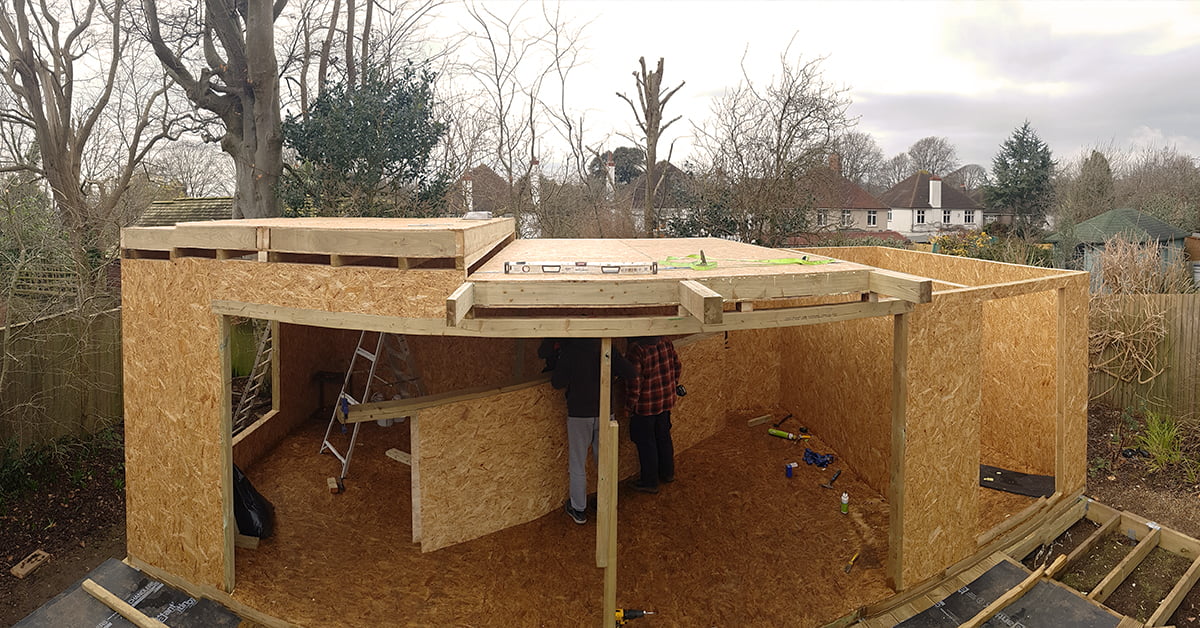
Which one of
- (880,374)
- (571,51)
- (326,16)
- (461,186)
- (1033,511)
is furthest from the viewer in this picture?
(571,51)

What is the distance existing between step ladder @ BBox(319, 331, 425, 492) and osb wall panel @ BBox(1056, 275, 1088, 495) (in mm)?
6832

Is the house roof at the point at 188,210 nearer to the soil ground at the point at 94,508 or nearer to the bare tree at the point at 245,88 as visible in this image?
the bare tree at the point at 245,88

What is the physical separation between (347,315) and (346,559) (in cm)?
253

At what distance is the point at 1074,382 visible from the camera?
21.4 ft

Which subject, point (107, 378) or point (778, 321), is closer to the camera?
point (778, 321)

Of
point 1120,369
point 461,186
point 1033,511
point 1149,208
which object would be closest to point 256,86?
point 461,186

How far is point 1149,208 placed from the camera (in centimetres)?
2530

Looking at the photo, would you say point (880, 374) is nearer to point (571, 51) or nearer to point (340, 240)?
point (340, 240)

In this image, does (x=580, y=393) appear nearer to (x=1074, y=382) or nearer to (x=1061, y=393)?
(x=1061, y=393)

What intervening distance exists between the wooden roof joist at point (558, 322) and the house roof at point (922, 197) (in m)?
47.4

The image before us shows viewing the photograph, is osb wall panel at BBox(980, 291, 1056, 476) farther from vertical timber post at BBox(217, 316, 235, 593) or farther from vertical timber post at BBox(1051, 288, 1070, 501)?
vertical timber post at BBox(217, 316, 235, 593)

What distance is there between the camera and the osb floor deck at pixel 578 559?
4945 mm

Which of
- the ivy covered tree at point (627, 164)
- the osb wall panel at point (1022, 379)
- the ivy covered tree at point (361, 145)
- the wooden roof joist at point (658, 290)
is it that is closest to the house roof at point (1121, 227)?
the ivy covered tree at point (627, 164)

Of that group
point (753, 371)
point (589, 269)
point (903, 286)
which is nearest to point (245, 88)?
point (753, 371)
